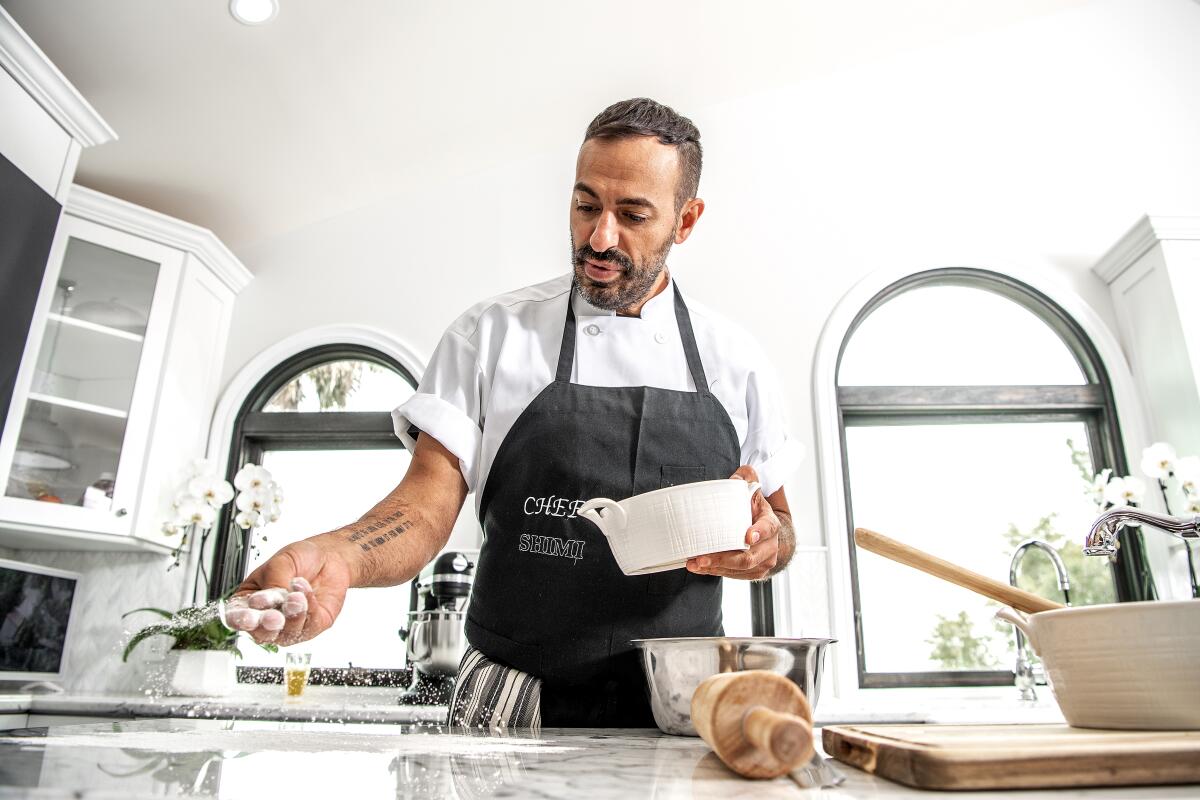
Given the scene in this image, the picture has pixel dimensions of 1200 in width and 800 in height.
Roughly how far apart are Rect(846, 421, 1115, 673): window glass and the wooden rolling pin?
243 cm

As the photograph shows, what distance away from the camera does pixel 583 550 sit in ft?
3.98

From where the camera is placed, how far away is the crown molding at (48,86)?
2.13 m

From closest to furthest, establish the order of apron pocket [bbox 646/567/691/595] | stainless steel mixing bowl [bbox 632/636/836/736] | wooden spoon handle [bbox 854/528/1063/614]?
stainless steel mixing bowl [bbox 632/636/836/736] < wooden spoon handle [bbox 854/528/1063/614] < apron pocket [bbox 646/567/691/595]

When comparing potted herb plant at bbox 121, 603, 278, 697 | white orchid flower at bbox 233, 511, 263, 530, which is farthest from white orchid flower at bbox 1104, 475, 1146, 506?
white orchid flower at bbox 233, 511, 263, 530

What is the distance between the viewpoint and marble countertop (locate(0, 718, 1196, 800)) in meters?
0.47

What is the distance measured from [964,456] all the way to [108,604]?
3.06 m

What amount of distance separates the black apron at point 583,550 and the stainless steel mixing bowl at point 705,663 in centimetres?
23

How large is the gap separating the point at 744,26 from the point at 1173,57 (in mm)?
1742

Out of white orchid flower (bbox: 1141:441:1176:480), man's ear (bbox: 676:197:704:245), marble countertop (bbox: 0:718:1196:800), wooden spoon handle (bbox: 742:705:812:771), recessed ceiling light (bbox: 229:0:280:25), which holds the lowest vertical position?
marble countertop (bbox: 0:718:1196:800)

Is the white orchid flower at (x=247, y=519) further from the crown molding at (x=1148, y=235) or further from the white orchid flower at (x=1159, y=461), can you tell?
the crown molding at (x=1148, y=235)

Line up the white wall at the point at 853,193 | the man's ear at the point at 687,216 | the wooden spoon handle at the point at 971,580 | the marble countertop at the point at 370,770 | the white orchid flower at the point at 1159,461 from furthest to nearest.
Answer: the white wall at the point at 853,193, the white orchid flower at the point at 1159,461, the man's ear at the point at 687,216, the wooden spoon handle at the point at 971,580, the marble countertop at the point at 370,770

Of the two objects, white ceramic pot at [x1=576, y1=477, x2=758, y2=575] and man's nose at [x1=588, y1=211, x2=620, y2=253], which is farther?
man's nose at [x1=588, y1=211, x2=620, y2=253]

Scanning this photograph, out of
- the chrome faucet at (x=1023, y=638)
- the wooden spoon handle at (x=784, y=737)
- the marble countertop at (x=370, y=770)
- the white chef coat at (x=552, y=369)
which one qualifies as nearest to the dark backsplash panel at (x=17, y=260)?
the white chef coat at (x=552, y=369)

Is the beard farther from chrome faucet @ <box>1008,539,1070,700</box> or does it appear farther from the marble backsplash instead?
the marble backsplash
